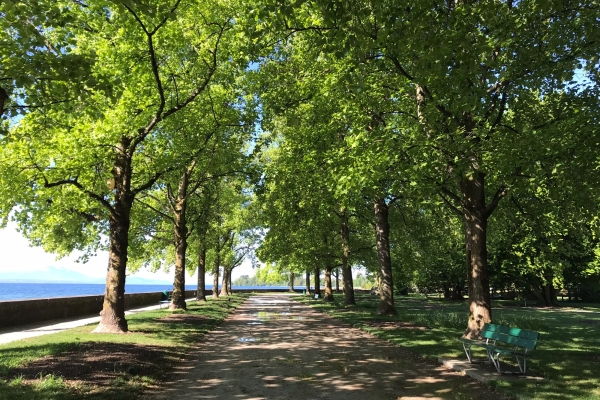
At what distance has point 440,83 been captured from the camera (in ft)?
34.1

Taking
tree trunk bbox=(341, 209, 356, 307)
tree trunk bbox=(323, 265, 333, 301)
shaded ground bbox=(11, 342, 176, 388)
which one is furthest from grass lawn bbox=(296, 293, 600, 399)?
tree trunk bbox=(323, 265, 333, 301)

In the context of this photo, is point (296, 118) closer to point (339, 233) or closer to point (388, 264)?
point (388, 264)

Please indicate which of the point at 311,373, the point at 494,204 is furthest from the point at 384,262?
the point at 311,373

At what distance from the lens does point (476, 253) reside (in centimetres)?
1173

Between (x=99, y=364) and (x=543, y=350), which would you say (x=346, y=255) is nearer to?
(x=543, y=350)

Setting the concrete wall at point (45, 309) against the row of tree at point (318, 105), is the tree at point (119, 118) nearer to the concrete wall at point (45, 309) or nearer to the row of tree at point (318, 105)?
the row of tree at point (318, 105)

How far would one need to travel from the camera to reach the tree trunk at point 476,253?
11.4 meters

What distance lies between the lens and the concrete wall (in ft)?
49.4

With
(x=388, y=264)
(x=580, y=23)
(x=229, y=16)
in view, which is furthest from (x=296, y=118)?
(x=580, y=23)

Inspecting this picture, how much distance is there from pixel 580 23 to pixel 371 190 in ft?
21.0

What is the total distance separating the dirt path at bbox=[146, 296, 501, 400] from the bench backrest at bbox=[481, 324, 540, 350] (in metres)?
1.18

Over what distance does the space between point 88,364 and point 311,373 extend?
4356 mm

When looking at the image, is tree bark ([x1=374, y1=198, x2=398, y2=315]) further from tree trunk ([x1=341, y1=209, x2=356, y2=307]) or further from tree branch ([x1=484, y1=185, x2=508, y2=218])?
tree branch ([x1=484, y1=185, x2=508, y2=218])


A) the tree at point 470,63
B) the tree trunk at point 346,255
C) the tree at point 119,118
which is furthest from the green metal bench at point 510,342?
the tree trunk at point 346,255
